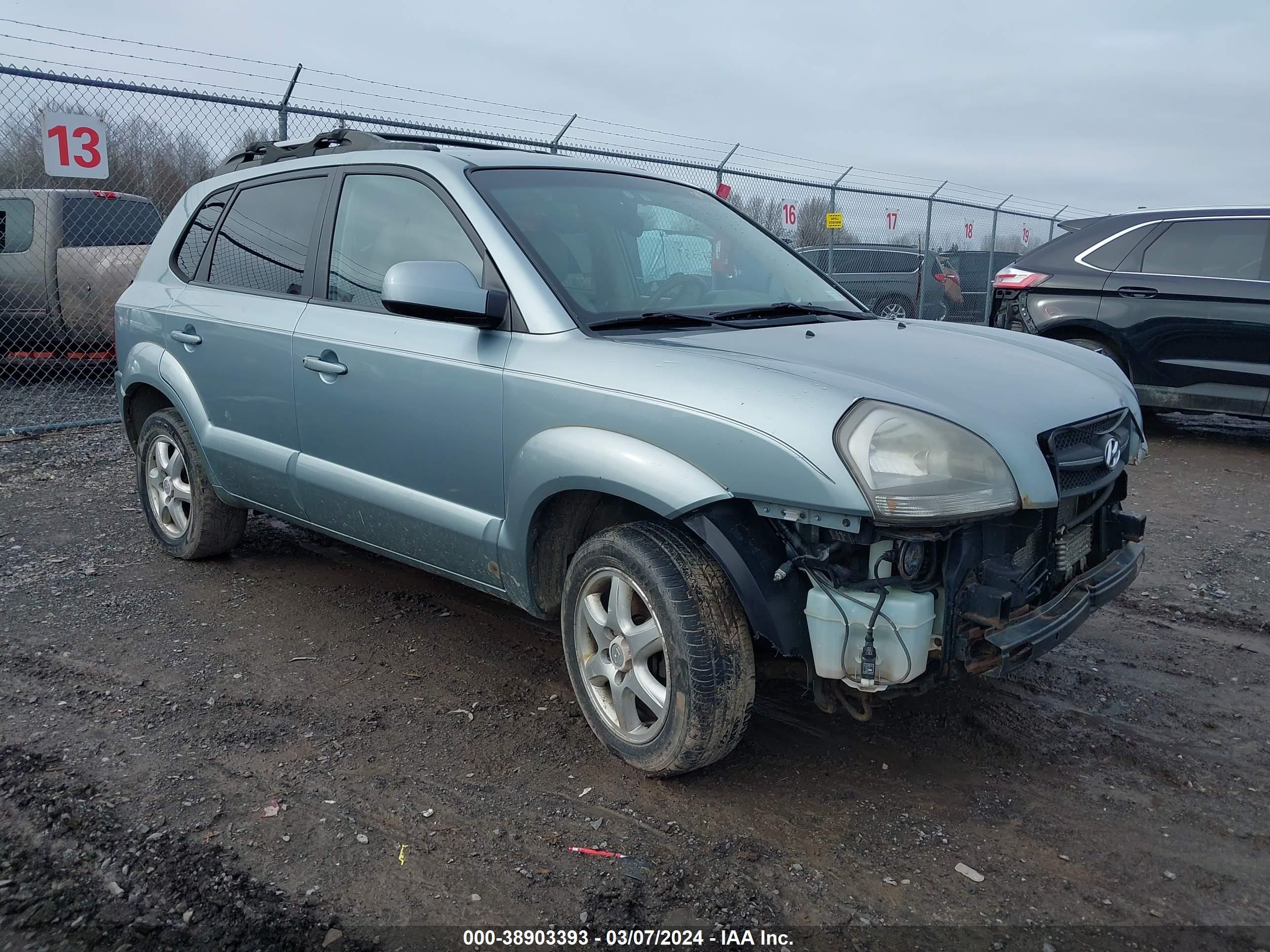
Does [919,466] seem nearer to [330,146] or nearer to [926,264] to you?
[330,146]

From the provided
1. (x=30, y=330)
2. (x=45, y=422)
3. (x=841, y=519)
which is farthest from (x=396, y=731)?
(x=30, y=330)

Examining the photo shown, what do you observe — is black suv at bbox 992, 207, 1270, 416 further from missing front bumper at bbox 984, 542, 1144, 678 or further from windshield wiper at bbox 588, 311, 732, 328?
windshield wiper at bbox 588, 311, 732, 328

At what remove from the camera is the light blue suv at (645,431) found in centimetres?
259

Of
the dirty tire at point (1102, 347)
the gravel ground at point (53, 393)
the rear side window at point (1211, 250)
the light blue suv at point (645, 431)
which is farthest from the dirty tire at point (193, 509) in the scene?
the rear side window at point (1211, 250)

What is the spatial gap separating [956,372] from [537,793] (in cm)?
171

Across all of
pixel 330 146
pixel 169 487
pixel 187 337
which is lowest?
pixel 169 487

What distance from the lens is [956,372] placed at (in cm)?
294

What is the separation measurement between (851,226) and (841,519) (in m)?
12.6

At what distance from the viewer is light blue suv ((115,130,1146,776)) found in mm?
2586

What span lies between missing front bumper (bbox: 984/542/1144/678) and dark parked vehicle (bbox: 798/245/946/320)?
12054 millimetres

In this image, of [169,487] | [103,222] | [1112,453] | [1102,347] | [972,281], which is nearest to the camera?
[1112,453]

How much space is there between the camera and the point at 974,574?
8.79 feet

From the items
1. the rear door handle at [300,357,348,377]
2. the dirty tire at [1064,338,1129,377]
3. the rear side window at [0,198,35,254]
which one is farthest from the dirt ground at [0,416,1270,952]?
the rear side window at [0,198,35,254]

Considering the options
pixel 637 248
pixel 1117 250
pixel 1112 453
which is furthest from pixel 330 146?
pixel 1117 250
